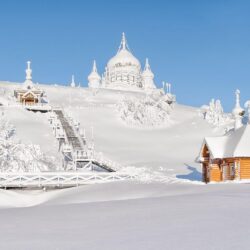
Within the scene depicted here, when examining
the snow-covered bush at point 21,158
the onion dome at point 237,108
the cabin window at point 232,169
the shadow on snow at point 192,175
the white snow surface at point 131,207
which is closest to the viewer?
the white snow surface at point 131,207

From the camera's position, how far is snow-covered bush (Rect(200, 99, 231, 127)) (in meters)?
75.5

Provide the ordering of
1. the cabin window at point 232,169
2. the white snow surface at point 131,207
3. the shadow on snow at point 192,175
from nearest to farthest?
the white snow surface at point 131,207 → the cabin window at point 232,169 → the shadow on snow at point 192,175

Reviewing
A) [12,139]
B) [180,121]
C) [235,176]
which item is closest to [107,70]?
[180,121]

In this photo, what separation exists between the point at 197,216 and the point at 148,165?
3891cm

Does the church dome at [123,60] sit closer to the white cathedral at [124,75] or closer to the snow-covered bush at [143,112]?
the white cathedral at [124,75]

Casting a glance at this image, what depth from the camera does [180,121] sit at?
78188 mm

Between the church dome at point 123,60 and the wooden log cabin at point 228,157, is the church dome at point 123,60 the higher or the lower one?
the higher one

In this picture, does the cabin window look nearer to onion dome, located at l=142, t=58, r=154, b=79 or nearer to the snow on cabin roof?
the snow on cabin roof

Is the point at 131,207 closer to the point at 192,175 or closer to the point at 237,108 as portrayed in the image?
the point at 237,108

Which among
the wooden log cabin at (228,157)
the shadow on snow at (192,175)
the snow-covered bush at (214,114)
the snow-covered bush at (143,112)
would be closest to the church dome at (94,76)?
the snow-covered bush at (143,112)

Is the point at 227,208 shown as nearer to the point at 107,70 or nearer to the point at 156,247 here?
the point at 156,247

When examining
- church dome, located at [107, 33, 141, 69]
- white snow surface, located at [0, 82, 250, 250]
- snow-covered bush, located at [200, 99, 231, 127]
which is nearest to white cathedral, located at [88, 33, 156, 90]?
church dome, located at [107, 33, 141, 69]

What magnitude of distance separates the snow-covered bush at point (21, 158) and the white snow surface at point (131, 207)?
144 centimetres

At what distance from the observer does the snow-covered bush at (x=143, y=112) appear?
74.2 metres
